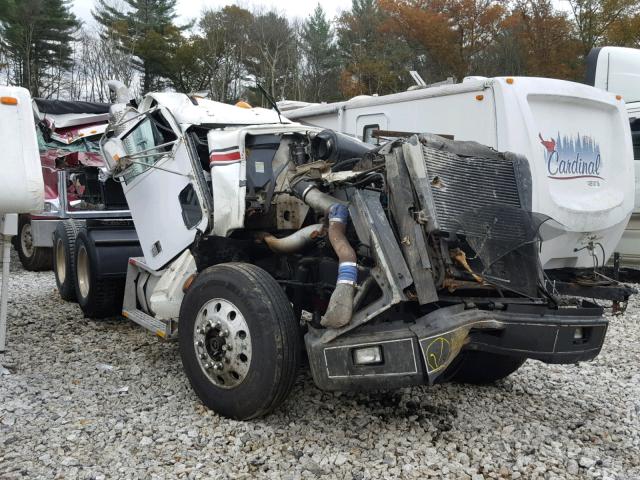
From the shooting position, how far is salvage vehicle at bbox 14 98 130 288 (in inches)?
310

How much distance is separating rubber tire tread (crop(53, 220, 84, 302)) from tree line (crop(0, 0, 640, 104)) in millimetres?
22570

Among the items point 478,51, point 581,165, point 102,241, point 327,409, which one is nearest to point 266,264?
point 327,409

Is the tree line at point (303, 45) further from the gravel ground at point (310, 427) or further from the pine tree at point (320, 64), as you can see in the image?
the gravel ground at point (310, 427)

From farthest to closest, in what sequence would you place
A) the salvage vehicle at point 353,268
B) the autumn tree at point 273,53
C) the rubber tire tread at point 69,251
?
the autumn tree at point 273,53 → the rubber tire tread at point 69,251 → the salvage vehicle at point 353,268

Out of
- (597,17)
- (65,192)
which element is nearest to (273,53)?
(597,17)

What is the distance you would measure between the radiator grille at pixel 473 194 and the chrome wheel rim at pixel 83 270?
14.4 ft

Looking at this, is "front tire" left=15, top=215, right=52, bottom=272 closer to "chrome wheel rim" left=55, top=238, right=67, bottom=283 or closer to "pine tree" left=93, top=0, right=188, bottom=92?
"chrome wheel rim" left=55, top=238, right=67, bottom=283

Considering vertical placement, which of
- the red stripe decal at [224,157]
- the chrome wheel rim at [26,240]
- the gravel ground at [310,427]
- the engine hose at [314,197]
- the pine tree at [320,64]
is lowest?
the gravel ground at [310,427]

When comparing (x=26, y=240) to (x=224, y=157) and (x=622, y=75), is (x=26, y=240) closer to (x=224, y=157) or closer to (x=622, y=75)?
(x=224, y=157)

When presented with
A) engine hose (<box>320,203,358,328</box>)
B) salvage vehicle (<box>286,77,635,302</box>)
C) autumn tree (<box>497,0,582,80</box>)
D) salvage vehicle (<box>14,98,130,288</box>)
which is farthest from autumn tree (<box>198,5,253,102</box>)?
engine hose (<box>320,203,358,328</box>)

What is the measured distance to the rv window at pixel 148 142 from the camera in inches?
204

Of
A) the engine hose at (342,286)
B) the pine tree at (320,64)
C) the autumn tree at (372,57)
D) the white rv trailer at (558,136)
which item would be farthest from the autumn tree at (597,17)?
the engine hose at (342,286)

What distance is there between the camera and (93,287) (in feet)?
21.6

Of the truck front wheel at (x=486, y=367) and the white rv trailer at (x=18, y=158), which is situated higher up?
the white rv trailer at (x=18, y=158)
